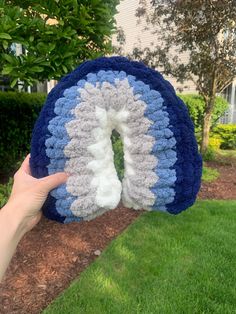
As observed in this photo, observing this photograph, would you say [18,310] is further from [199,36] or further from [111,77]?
[199,36]

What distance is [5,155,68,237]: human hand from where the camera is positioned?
1418mm

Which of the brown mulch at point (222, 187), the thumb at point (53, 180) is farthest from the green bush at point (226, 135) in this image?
the thumb at point (53, 180)

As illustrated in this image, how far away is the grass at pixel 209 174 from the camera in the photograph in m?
7.27

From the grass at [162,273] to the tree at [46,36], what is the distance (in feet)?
6.02

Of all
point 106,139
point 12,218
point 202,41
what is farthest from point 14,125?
point 106,139

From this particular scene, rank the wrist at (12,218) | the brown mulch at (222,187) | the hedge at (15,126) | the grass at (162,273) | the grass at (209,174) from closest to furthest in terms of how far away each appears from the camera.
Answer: the wrist at (12,218), the grass at (162,273), the hedge at (15,126), the brown mulch at (222,187), the grass at (209,174)

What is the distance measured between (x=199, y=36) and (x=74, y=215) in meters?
7.05

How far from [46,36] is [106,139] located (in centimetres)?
175

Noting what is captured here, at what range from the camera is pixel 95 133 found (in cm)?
142

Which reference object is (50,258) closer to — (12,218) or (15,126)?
(15,126)

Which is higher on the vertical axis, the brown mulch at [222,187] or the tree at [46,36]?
the tree at [46,36]

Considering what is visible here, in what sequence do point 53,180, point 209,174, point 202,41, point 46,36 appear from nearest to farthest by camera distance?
point 53,180 → point 46,36 → point 209,174 → point 202,41

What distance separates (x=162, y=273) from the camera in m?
3.76

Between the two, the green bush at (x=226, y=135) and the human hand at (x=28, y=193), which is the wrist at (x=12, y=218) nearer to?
the human hand at (x=28, y=193)
